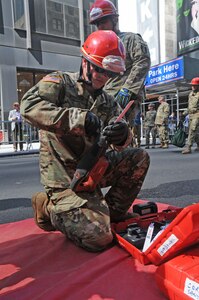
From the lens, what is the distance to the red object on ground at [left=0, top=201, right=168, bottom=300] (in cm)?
144

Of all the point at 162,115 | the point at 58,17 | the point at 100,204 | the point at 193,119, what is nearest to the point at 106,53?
the point at 100,204

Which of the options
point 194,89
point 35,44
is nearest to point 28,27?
point 35,44

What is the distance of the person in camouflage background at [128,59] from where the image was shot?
2757 millimetres

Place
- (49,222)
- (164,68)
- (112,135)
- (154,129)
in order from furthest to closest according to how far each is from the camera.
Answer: (164,68), (154,129), (49,222), (112,135)

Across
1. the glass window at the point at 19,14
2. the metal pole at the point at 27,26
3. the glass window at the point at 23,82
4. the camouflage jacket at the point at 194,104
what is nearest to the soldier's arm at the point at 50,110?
the camouflage jacket at the point at 194,104

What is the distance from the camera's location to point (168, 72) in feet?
44.0

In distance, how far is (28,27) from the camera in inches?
549

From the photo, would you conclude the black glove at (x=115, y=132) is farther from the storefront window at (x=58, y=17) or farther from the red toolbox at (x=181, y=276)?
the storefront window at (x=58, y=17)

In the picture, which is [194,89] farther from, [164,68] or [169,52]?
[169,52]

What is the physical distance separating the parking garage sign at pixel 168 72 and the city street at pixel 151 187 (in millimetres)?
7908

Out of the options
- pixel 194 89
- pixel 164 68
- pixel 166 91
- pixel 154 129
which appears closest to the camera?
pixel 194 89

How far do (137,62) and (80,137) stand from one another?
4.15 ft

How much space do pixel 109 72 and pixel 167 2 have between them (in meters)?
21.4

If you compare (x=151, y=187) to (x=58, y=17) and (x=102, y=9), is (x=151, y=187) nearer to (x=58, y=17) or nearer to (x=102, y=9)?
(x=102, y=9)
